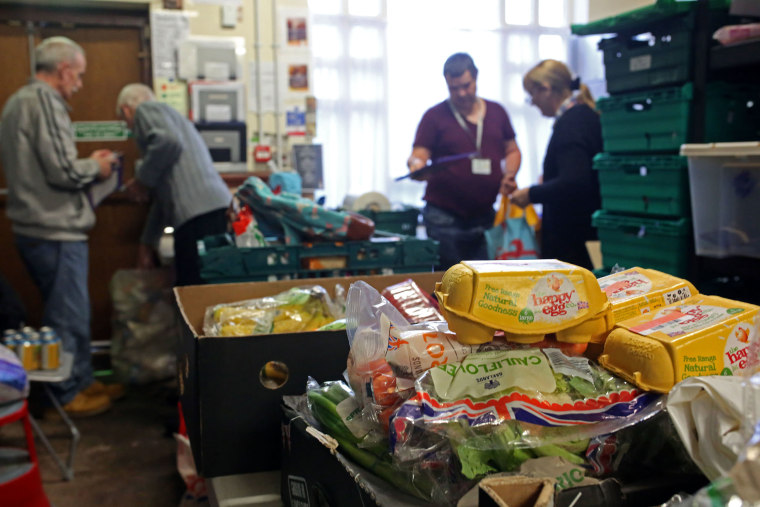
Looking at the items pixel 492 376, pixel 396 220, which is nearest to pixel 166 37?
pixel 396 220

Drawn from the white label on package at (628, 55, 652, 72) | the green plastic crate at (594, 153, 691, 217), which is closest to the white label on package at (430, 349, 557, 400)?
the green plastic crate at (594, 153, 691, 217)

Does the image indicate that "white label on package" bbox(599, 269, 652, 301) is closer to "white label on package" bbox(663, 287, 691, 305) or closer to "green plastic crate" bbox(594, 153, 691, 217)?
"white label on package" bbox(663, 287, 691, 305)

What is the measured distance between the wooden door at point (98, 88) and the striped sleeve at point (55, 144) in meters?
0.87

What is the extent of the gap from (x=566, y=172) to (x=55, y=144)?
2.31 m

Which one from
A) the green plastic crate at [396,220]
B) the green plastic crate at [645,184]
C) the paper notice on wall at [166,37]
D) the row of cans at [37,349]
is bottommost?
the row of cans at [37,349]

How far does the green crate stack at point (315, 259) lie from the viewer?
2.07m

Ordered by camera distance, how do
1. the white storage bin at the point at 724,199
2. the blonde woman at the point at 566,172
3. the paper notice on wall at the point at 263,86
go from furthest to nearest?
the paper notice on wall at the point at 263,86 → the blonde woman at the point at 566,172 → the white storage bin at the point at 724,199

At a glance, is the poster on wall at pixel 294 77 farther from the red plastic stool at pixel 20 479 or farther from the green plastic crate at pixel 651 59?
the red plastic stool at pixel 20 479

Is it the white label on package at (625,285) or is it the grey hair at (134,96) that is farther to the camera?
the grey hair at (134,96)

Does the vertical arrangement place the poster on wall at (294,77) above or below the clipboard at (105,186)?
above

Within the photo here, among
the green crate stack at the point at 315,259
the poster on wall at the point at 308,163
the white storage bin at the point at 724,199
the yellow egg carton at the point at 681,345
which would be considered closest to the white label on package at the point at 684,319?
the yellow egg carton at the point at 681,345

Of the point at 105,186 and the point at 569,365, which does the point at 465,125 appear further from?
the point at 569,365

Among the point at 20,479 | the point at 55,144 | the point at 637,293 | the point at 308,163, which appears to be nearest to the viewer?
the point at 637,293

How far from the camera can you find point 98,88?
167 inches
